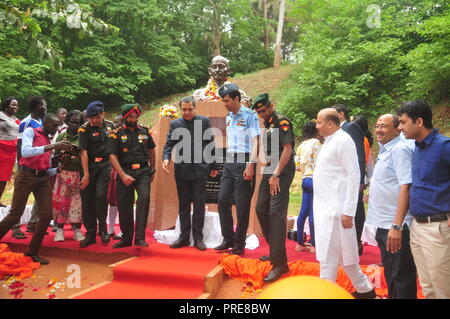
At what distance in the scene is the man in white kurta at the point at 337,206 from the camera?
3.15 metres

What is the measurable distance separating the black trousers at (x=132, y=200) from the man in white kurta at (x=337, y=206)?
7.76 ft

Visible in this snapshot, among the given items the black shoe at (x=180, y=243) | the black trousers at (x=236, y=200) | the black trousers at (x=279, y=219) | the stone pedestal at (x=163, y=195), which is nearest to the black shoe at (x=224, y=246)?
the black trousers at (x=236, y=200)

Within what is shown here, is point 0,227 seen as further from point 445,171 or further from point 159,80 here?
point 159,80

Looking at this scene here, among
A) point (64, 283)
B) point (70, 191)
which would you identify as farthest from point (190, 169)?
point (64, 283)

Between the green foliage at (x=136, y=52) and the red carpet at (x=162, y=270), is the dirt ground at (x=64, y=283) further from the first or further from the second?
the green foliage at (x=136, y=52)

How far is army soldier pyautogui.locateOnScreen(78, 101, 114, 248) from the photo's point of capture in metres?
5.02

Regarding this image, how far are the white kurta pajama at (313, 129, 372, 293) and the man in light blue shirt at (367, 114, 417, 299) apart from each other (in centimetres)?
21

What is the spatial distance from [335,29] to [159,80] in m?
11.5

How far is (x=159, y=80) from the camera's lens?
23.2 m

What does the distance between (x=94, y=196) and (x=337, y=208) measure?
135 inches

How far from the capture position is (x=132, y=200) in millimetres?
4855

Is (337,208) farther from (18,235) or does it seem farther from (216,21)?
(216,21)

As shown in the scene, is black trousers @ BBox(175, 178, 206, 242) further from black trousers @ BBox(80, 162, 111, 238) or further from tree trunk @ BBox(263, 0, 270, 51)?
tree trunk @ BBox(263, 0, 270, 51)

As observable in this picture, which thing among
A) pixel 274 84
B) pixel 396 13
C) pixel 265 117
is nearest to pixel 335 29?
pixel 396 13
